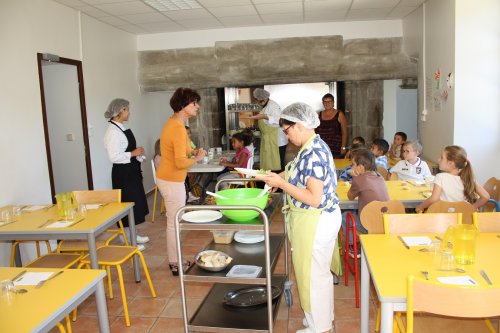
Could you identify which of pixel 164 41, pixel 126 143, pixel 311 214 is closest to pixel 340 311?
pixel 311 214

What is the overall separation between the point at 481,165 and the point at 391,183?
4.09 feet

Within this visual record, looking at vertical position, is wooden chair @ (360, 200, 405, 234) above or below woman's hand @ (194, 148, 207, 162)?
below

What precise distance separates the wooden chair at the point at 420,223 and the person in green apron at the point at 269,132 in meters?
3.52

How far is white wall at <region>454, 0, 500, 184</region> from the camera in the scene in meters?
4.21

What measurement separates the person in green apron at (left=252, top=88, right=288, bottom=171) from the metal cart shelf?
124 inches

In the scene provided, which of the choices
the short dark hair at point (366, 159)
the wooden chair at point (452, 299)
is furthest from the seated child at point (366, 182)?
the wooden chair at point (452, 299)

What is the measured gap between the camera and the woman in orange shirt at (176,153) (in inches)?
130

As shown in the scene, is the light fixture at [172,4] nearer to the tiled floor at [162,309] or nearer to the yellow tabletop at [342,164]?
the yellow tabletop at [342,164]

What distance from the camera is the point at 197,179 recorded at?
623cm

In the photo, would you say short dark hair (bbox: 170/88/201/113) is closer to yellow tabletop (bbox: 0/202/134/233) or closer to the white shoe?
yellow tabletop (bbox: 0/202/134/233)

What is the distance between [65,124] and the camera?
17.1 ft

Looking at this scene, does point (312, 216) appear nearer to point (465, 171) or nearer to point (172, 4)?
point (465, 171)

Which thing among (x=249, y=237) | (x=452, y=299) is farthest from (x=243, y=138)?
(x=452, y=299)

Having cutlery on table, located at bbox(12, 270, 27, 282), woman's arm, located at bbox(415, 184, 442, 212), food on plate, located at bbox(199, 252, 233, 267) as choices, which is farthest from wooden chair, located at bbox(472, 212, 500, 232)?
cutlery on table, located at bbox(12, 270, 27, 282)
